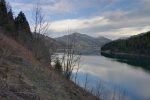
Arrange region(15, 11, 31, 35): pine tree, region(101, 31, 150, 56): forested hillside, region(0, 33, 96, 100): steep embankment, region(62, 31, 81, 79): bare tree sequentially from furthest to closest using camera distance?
region(101, 31, 150, 56): forested hillside, region(15, 11, 31, 35): pine tree, region(62, 31, 81, 79): bare tree, region(0, 33, 96, 100): steep embankment

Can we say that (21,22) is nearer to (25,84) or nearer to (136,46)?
(25,84)

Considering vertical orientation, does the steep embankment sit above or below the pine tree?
below

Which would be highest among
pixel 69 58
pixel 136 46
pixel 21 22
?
pixel 21 22

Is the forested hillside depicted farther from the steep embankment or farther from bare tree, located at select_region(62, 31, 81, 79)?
the steep embankment

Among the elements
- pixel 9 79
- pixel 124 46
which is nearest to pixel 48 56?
pixel 9 79

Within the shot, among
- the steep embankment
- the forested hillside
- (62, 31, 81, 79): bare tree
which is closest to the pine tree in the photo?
(62, 31, 81, 79): bare tree

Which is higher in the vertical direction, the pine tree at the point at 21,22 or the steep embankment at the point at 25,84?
the pine tree at the point at 21,22

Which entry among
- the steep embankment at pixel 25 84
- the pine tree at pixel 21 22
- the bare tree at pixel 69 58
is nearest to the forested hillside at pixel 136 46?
the pine tree at pixel 21 22

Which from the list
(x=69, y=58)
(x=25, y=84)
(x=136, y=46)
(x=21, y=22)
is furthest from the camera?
(x=136, y=46)

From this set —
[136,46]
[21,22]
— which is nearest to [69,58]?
[21,22]

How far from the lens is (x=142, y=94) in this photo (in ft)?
140

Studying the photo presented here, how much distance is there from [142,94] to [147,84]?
8954 millimetres

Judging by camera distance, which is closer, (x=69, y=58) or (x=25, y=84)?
(x=25, y=84)

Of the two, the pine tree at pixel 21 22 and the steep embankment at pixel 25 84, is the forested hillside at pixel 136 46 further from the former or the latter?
the steep embankment at pixel 25 84
